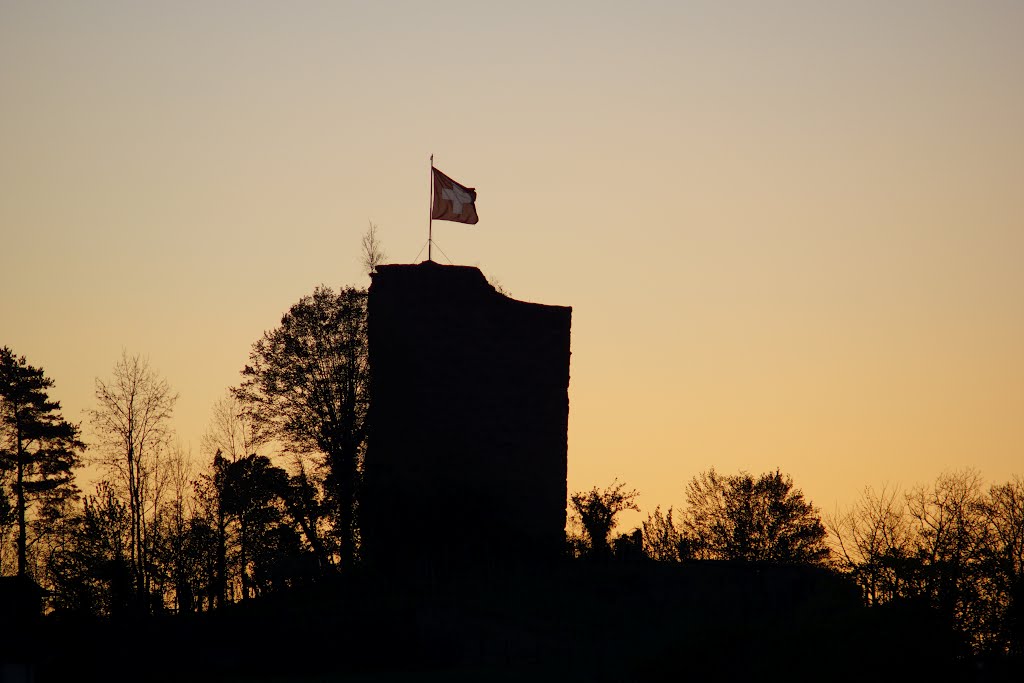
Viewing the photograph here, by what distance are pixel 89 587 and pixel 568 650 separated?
23888 mm

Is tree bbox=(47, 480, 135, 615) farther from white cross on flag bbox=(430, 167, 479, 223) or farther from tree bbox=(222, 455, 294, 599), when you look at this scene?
white cross on flag bbox=(430, 167, 479, 223)

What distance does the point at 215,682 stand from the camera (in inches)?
1620

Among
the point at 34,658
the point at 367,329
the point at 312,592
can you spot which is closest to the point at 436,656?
the point at 312,592

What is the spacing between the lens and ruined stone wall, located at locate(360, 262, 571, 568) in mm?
51875

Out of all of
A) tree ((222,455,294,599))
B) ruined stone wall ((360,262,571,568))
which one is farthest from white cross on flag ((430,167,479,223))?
tree ((222,455,294,599))

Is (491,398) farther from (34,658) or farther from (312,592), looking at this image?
(34,658)

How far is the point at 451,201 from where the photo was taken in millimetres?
53188

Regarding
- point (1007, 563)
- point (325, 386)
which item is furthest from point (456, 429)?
point (1007, 563)

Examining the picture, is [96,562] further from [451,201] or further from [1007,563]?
[1007,563]

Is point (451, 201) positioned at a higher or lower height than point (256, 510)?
higher

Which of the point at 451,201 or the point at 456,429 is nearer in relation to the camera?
the point at 456,429

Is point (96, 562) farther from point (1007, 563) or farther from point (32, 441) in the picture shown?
point (1007, 563)

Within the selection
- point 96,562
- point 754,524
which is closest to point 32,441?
point 96,562

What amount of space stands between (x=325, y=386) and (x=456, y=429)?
6.41 m
